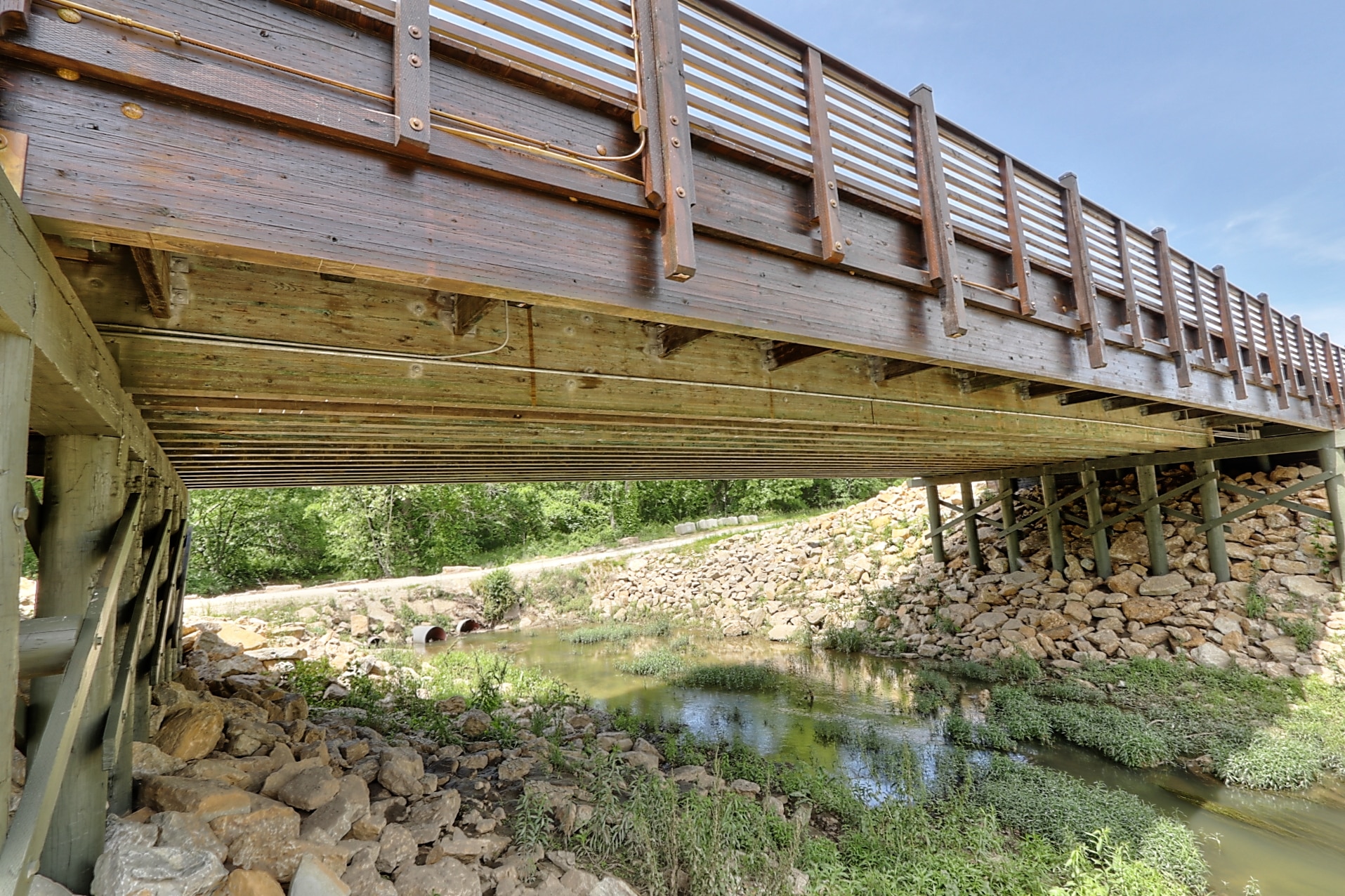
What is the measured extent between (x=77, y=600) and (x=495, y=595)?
14.7 m

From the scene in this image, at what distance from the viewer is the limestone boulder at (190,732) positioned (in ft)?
12.3

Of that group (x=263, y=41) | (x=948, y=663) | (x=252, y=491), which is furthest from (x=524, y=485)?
(x=263, y=41)

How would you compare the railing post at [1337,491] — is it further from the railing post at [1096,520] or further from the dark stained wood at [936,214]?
the dark stained wood at [936,214]

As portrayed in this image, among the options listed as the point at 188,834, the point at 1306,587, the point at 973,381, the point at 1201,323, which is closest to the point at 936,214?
the point at 973,381

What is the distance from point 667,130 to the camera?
→ 2855 mm

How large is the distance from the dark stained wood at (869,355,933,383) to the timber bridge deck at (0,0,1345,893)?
0.17 ft

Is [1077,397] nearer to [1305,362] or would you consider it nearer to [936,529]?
[1305,362]

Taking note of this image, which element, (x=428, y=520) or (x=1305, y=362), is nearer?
(x=1305, y=362)

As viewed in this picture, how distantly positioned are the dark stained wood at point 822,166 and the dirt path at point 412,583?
14989mm

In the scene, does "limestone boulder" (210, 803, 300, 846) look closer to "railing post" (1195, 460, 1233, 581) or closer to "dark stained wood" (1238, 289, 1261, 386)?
"dark stained wood" (1238, 289, 1261, 386)

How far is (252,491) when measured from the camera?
21203mm

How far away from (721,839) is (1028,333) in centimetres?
425

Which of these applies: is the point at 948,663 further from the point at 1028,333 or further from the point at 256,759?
the point at 256,759

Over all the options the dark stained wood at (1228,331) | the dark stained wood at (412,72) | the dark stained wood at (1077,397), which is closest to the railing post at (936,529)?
the dark stained wood at (1228,331)
